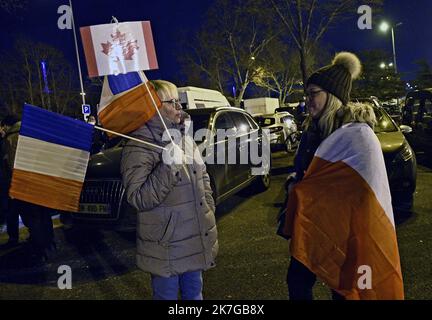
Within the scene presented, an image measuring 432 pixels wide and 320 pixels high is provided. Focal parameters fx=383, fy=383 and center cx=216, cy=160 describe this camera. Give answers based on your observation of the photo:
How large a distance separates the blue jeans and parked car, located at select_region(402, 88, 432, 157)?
782 cm

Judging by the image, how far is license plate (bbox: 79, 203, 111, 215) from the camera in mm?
4867

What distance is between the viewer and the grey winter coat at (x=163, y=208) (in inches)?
89.5

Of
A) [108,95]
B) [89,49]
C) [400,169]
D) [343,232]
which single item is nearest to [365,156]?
[343,232]

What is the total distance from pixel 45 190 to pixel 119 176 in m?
2.37

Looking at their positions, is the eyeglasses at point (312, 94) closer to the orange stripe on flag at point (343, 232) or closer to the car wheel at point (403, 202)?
the orange stripe on flag at point (343, 232)

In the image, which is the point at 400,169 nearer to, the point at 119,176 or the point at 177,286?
the point at 119,176

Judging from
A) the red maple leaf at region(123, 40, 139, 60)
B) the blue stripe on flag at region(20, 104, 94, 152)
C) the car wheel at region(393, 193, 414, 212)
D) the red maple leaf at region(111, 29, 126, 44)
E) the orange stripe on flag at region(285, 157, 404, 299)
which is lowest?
the car wheel at region(393, 193, 414, 212)

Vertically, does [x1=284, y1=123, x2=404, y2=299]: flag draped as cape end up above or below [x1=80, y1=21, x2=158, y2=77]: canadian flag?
below

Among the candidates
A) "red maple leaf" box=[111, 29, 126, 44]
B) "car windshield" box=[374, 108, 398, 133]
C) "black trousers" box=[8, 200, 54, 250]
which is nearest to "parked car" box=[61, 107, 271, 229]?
"black trousers" box=[8, 200, 54, 250]

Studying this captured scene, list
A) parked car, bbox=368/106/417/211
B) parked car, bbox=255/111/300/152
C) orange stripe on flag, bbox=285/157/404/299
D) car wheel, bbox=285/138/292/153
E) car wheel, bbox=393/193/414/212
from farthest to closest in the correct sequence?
car wheel, bbox=285/138/292/153 < parked car, bbox=255/111/300/152 < car wheel, bbox=393/193/414/212 < parked car, bbox=368/106/417/211 < orange stripe on flag, bbox=285/157/404/299

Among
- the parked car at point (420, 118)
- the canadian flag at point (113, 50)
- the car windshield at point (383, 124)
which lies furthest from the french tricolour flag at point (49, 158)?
the parked car at point (420, 118)

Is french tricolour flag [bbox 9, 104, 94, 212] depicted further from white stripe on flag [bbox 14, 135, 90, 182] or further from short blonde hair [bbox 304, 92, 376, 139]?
short blonde hair [bbox 304, 92, 376, 139]

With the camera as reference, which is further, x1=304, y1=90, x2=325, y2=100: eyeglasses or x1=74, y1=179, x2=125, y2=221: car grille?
x1=74, y1=179, x2=125, y2=221: car grille

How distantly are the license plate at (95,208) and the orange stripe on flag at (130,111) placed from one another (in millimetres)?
2555
